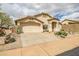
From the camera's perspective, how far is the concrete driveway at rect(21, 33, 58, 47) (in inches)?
163

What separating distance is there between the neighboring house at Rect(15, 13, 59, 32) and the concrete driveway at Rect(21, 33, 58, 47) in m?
0.11

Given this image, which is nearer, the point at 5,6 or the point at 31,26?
the point at 5,6

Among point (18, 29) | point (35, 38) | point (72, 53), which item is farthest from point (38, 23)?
point (72, 53)

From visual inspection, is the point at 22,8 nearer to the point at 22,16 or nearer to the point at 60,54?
the point at 22,16

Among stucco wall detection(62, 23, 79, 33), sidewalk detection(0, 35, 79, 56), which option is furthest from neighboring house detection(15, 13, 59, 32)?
sidewalk detection(0, 35, 79, 56)

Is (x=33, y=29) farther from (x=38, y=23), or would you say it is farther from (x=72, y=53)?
(x=72, y=53)

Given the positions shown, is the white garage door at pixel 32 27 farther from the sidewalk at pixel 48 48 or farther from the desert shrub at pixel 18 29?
the sidewalk at pixel 48 48

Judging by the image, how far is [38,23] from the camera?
4242 mm

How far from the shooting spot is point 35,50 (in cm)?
407

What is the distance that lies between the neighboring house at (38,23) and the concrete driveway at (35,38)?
11 centimetres

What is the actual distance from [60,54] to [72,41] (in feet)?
1.33

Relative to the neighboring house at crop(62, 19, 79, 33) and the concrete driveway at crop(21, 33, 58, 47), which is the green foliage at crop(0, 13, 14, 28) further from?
the neighboring house at crop(62, 19, 79, 33)

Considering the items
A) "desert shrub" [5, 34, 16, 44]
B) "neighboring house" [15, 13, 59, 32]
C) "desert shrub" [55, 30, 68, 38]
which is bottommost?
"desert shrub" [5, 34, 16, 44]

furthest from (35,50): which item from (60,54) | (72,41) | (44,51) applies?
(72,41)
